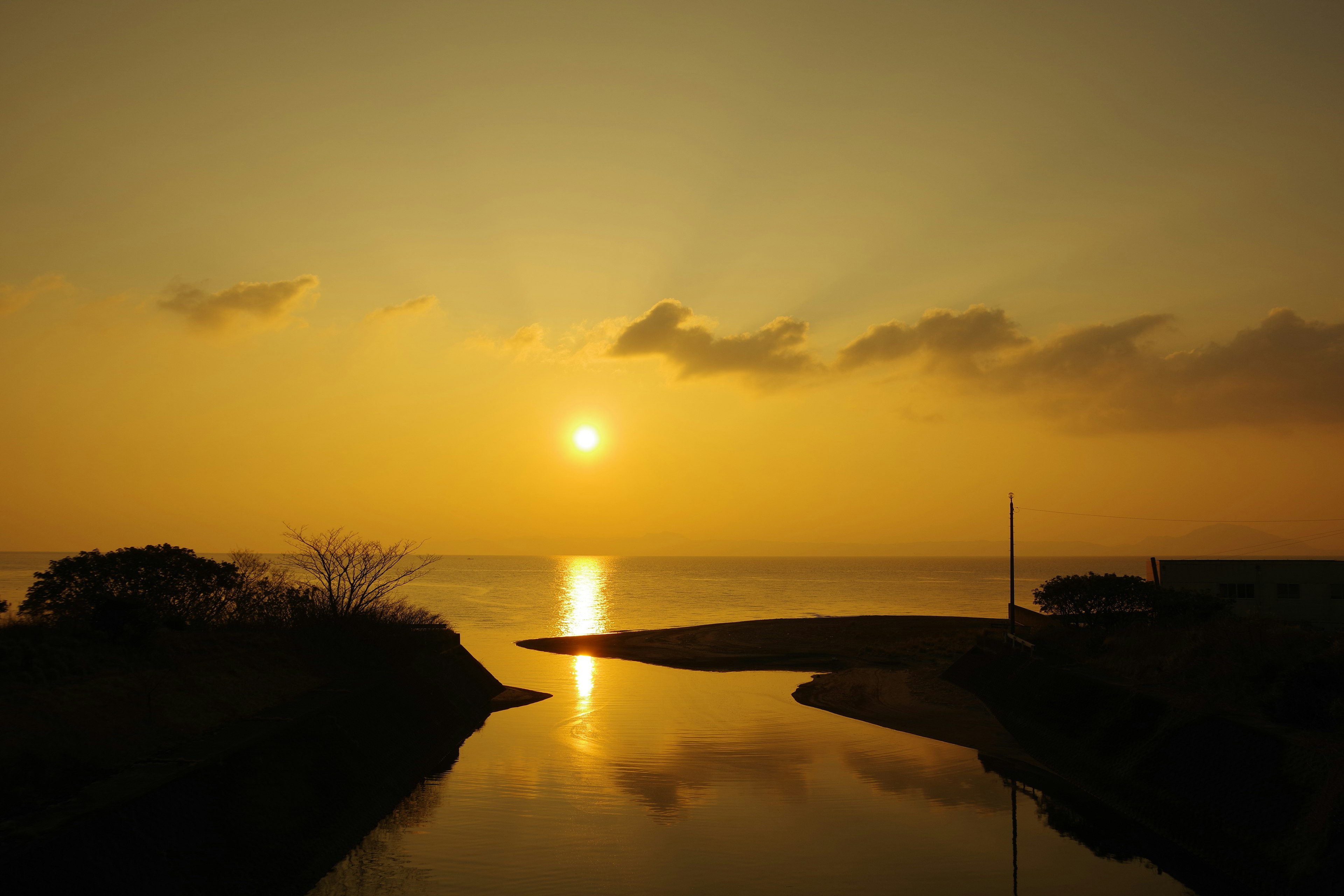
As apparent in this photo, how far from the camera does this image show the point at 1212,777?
21500 millimetres

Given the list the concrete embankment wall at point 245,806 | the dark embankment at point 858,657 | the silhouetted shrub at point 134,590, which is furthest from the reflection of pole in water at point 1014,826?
the silhouetted shrub at point 134,590

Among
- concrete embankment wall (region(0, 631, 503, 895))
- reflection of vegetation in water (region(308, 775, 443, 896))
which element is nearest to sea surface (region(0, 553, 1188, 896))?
reflection of vegetation in water (region(308, 775, 443, 896))

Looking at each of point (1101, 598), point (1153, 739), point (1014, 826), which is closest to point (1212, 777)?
point (1153, 739)

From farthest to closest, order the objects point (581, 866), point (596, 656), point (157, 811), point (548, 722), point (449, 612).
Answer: point (449, 612) < point (596, 656) < point (548, 722) < point (581, 866) < point (157, 811)

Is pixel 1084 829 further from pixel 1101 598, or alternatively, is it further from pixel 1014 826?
pixel 1101 598

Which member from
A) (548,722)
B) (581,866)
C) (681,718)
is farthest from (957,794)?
(548,722)

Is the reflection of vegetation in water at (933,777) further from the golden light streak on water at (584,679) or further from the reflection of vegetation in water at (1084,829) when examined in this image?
the golden light streak on water at (584,679)

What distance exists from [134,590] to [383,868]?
18835mm

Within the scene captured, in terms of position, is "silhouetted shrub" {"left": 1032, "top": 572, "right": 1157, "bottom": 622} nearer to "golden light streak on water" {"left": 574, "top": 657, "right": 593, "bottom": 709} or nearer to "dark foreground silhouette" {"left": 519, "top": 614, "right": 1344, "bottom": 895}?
"dark foreground silhouette" {"left": 519, "top": 614, "right": 1344, "bottom": 895}

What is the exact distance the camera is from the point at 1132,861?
20.7 metres

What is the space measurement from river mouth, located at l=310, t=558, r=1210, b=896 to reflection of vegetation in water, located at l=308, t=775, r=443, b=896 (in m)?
0.06

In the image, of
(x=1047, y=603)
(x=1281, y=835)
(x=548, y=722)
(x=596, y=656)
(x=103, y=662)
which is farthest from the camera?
(x=596, y=656)

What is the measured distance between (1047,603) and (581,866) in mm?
36310

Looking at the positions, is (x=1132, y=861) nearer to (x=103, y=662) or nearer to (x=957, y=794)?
(x=957, y=794)
